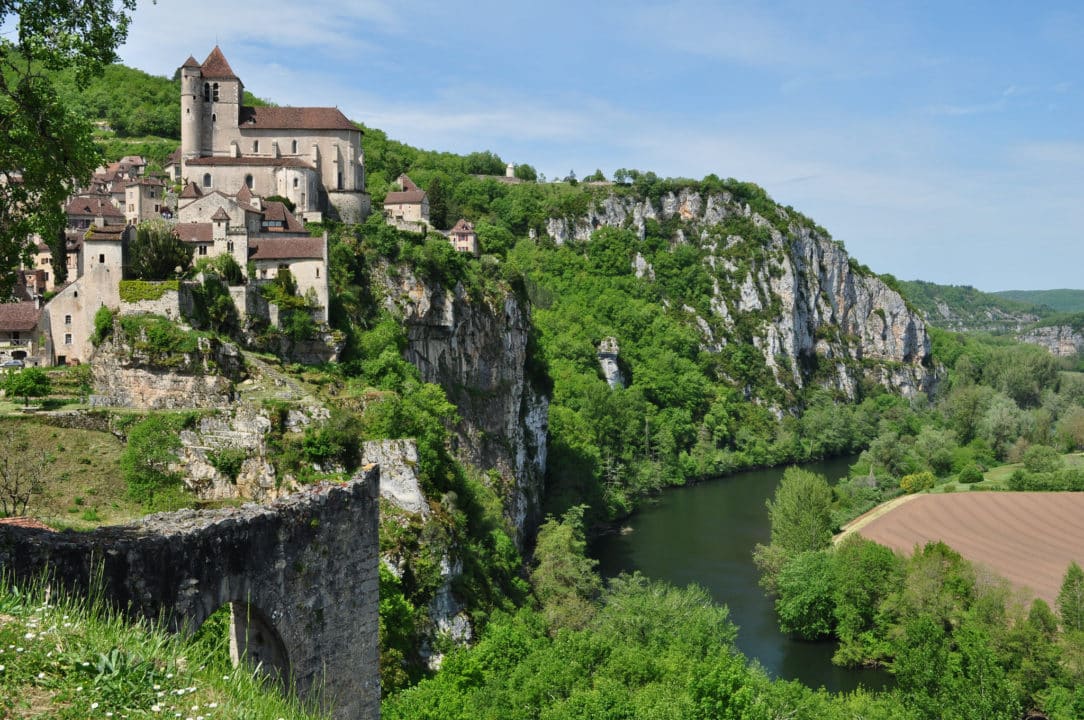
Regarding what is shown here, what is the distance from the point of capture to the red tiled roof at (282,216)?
155 feet

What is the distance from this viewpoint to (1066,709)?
30750mm

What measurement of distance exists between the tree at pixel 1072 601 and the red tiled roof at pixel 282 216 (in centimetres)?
3742

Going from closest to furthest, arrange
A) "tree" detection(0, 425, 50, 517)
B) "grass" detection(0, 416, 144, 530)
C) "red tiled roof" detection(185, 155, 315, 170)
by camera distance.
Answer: "tree" detection(0, 425, 50, 517), "grass" detection(0, 416, 144, 530), "red tiled roof" detection(185, 155, 315, 170)

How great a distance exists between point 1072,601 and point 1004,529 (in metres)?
22.8

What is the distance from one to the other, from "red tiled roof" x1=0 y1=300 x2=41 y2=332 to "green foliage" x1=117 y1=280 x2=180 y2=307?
5456mm

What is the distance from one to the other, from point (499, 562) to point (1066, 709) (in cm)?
2161

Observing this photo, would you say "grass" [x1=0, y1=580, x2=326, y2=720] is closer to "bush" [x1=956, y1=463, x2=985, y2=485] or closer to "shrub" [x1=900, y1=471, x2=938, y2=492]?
"shrub" [x1=900, y1=471, x2=938, y2=492]

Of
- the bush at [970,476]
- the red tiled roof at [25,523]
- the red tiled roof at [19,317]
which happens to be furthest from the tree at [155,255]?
the bush at [970,476]

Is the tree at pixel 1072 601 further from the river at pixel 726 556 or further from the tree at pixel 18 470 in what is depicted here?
the tree at pixel 18 470

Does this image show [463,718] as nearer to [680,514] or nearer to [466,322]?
[466,322]

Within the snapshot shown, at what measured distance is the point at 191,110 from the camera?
Result: 55.8m

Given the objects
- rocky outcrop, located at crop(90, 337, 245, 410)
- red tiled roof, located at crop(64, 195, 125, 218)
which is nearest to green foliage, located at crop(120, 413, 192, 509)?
rocky outcrop, located at crop(90, 337, 245, 410)

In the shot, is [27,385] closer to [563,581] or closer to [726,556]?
[563,581]

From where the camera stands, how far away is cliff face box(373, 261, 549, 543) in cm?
5056
